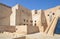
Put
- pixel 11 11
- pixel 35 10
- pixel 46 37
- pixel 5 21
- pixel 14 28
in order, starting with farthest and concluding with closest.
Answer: pixel 35 10 → pixel 11 11 → pixel 5 21 → pixel 14 28 → pixel 46 37

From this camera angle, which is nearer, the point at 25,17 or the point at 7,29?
the point at 7,29

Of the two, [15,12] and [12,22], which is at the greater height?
[15,12]

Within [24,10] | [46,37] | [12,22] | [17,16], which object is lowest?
[46,37]

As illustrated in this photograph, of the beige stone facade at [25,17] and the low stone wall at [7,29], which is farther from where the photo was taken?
the beige stone facade at [25,17]

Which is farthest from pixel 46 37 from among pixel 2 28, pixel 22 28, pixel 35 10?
pixel 35 10

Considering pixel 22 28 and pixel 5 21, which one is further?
pixel 5 21

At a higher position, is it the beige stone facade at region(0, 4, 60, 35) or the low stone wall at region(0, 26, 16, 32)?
the beige stone facade at region(0, 4, 60, 35)

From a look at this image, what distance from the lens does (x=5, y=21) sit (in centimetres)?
1577

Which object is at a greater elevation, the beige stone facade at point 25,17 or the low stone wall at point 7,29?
the beige stone facade at point 25,17

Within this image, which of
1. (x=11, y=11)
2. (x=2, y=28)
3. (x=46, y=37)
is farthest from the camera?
(x=11, y=11)

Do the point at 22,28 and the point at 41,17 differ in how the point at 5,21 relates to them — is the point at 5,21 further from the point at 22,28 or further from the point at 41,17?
the point at 41,17

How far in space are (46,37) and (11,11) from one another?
11090 millimetres

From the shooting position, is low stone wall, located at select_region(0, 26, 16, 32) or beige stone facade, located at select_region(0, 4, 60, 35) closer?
low stone wall, located at select_region(0, 26, 16, 32)

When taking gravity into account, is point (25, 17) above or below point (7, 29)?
above
